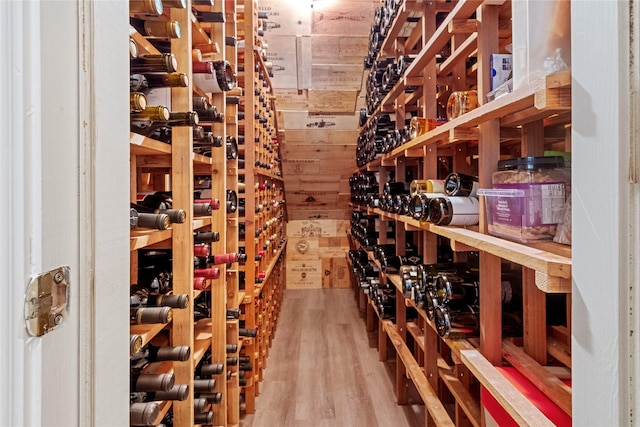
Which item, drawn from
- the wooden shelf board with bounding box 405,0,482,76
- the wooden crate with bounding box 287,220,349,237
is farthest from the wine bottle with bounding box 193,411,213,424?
the wooden crate with bounding box 287,220,349,237

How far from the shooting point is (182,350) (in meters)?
1.18

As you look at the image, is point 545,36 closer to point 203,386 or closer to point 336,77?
point 203,386

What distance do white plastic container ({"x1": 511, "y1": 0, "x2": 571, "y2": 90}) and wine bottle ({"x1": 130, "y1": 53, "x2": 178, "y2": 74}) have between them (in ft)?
2.81

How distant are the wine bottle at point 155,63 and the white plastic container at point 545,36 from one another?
2.81ft

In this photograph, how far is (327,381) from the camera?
2.97 meters

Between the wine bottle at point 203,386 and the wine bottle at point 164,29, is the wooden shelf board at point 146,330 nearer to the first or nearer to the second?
the wine bottle at point 203,386

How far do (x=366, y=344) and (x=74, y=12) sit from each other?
362 cm

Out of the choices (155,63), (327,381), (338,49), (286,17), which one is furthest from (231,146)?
(338,49)

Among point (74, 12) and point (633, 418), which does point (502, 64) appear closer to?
point (633, 418)

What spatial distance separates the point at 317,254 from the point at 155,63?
17.2 ft

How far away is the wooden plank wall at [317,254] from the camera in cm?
614

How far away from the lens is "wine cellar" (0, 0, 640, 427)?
18.1 inches

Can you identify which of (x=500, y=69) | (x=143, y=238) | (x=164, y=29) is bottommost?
(x=143, y=238)

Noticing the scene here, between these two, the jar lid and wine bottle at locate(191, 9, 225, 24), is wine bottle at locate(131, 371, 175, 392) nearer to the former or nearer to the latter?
the jar lid
